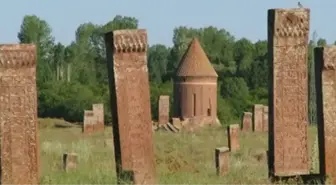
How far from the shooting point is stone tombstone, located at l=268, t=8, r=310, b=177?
43.4ft

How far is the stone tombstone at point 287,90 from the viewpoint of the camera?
43.4 feet

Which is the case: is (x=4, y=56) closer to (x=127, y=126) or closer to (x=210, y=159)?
(x=127, y=126)

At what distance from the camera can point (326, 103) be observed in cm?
1282

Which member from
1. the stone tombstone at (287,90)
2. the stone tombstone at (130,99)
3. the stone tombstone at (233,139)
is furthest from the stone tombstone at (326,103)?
the stone tombstone at (233,139)

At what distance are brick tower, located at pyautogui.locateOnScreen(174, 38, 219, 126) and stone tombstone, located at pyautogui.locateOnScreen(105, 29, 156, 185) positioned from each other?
122 feet

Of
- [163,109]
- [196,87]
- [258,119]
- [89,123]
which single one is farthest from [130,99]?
[196,87]

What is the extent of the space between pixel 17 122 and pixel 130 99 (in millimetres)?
1441

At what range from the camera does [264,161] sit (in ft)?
71.5

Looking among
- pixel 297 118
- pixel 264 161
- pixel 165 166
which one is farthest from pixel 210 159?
pixel 297 118

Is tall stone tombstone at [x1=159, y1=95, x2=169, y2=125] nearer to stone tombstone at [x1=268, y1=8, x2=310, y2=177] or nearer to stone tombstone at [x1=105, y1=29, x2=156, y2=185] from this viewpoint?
stone tombstone at [x1=268, y1=8, x2=310, y2=177]

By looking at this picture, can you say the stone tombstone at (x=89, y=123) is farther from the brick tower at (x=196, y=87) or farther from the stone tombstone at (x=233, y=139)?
the brick tower at (x=196, y=87)

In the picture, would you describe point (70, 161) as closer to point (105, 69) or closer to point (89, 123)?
point (89, 123)

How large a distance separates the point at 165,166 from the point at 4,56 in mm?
5477

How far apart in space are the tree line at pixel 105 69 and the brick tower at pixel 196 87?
272 centimetres
